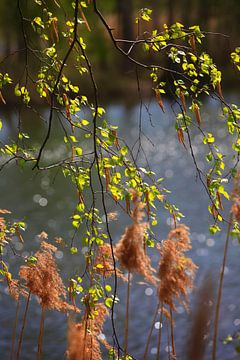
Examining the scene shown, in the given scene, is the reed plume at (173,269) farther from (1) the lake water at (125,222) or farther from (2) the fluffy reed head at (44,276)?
(1) the lake water at (125,222)

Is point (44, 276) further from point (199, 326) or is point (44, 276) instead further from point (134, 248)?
point (199, 326)

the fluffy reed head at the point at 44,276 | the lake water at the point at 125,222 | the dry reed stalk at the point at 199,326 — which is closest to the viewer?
the dry reed stalk at the point at 199,326

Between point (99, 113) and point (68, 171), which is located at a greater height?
point (99, 113)

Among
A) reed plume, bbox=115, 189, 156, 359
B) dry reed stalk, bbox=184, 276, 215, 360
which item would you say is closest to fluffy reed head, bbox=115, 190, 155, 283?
reed plume, bbox=115, 189, 156, 359

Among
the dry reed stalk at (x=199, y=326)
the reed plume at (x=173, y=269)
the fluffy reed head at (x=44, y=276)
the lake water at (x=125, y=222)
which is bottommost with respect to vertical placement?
the dry reed stalk at (x=199, y=326)

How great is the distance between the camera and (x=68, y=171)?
4.15 m

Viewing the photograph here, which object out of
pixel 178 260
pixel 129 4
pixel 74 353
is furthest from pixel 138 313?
pixel 129 4

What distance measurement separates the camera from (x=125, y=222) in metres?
14.2

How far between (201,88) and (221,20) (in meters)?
48.5

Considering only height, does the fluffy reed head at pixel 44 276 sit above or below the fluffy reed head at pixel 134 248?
below

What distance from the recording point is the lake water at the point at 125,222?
30.8 feet

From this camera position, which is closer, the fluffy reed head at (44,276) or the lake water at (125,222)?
the fluffy reed head at (44,276)

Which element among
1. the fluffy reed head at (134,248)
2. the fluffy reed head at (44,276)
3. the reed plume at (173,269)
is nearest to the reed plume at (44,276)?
the fluffy reed head at (44,276)

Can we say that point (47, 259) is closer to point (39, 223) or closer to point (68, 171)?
point (68, 171)
